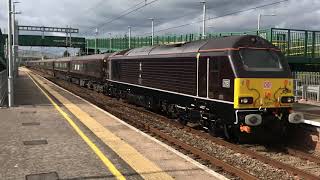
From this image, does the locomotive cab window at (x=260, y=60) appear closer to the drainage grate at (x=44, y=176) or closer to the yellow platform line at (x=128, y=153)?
the yellow platform line at (x=128, y=153)

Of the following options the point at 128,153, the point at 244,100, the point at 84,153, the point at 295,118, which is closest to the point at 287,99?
the point at 295,118

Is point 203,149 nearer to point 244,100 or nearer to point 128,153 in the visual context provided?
point 244,100

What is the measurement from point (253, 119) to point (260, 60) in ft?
6.04

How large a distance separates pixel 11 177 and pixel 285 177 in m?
5.32

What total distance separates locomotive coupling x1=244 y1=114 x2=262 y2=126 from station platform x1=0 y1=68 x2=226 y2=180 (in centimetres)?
217

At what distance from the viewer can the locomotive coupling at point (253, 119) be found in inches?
451

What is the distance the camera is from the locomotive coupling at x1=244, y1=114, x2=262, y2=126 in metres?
11.5

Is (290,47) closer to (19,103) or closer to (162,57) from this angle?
(162,57)

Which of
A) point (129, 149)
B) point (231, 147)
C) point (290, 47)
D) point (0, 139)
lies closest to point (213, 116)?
point (231, 147)

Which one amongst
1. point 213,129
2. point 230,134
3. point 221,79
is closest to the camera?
point 221,79

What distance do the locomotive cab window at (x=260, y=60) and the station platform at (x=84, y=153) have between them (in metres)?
3.17

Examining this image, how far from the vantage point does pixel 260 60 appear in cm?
1244

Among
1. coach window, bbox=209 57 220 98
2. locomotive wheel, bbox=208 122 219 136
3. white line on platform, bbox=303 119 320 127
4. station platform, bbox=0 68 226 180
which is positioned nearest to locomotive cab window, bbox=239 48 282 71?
coach window, bbox=209 57 220 98

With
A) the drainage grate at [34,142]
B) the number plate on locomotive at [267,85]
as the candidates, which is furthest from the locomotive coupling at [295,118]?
the drainage grate at [34,142]
